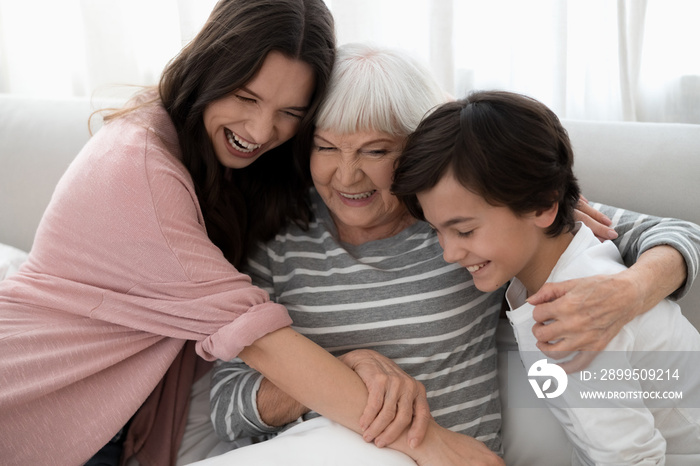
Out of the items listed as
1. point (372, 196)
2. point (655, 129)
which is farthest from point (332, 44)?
point (655, 129)

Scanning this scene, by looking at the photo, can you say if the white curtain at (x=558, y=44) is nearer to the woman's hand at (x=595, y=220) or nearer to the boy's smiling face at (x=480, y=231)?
the woman's hand at (x=595, y=220)

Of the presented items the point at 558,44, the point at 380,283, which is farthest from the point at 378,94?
the point at 558,44

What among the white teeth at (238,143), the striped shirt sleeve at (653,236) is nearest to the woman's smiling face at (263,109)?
the white teeth at (238,143)

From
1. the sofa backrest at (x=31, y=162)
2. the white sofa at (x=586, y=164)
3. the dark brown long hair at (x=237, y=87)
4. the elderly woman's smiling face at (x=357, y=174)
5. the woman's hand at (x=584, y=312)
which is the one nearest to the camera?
the woman's hand at (x=584, y=312)

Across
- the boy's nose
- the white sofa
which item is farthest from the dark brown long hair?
the white sofa

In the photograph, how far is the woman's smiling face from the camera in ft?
4.52

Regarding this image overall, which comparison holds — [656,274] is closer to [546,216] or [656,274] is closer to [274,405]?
[546,216]

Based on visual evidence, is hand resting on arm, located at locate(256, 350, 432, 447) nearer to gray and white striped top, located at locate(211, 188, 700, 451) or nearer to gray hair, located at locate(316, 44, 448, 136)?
gray and white striped top, located at locate(211, 188, 700, 451)

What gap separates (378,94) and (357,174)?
0.59 ft

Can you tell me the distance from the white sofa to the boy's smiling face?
1.29 feet

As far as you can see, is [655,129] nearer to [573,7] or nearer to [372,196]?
[573,7]

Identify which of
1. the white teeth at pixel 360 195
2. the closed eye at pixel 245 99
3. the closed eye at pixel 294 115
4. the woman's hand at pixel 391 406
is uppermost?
the closed eye at pixel 245 99

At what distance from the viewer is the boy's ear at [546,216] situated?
137 cm

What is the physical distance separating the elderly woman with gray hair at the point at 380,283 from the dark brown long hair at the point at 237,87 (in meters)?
0.06
